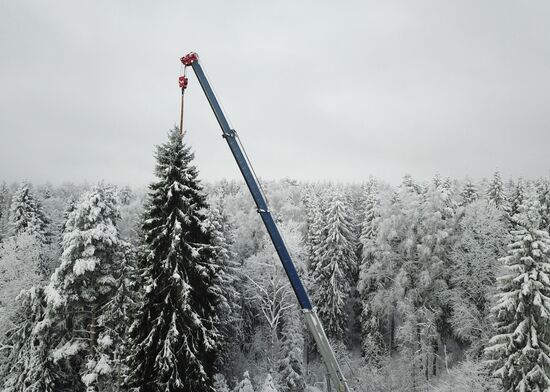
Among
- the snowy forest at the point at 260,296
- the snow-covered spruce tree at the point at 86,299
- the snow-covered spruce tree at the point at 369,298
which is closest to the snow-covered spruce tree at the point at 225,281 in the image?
the snowy forest at the point at 260,296

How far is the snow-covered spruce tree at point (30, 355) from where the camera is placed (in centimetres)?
2503

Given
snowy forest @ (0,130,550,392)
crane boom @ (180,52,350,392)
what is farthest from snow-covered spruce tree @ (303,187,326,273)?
crane boom @ (180,52,350,392)

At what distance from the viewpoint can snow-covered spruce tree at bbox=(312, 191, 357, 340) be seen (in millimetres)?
41500

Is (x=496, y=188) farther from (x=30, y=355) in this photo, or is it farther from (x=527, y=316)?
(x=30, y=355)

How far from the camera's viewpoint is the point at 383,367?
127ft

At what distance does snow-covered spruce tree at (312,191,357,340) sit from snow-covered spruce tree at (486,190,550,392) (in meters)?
20.1

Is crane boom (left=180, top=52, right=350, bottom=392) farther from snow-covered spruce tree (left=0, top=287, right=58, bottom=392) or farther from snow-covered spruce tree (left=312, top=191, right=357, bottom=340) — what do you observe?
snow-covered spruce tree (left=312, top=191, right=357, bottom=340)

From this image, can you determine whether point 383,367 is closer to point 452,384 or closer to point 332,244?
point 452,384

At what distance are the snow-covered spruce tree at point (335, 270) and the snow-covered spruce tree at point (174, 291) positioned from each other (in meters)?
26.0

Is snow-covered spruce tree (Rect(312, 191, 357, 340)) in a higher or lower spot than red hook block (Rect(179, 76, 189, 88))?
lower

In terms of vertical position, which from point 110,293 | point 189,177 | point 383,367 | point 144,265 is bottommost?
point 383,367

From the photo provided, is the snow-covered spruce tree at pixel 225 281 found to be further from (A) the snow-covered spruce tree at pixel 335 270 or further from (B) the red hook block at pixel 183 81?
(B) the red hook block at pixel 183 81

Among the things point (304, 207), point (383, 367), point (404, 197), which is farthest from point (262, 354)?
point (304, 207)

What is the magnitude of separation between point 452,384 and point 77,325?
85.5 ft
